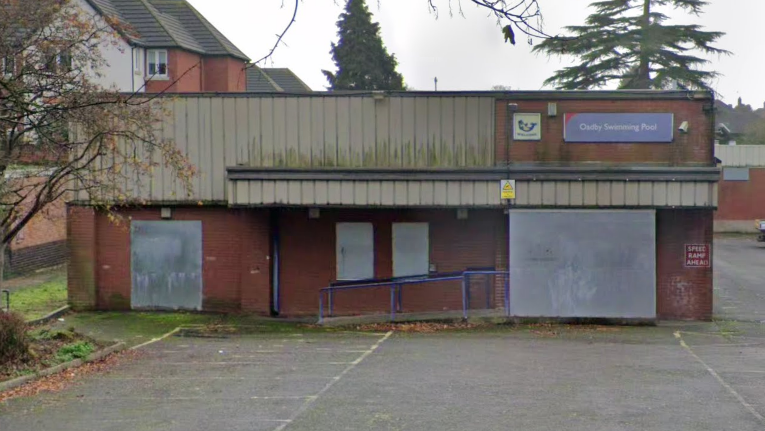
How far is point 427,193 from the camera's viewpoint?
21547 mm

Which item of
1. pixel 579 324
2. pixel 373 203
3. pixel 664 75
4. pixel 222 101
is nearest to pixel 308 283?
pixel 373 203

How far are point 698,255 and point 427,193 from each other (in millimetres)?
6521

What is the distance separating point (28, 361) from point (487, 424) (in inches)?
317

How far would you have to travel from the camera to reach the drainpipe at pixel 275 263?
2322cm

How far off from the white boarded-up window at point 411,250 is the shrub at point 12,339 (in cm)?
996

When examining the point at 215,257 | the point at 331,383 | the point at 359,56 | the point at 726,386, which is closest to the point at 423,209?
the point at 215,257

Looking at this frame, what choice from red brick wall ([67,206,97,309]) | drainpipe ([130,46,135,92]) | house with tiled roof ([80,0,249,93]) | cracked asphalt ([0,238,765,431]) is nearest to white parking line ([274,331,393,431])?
cracked asphalt ([0,238,765,431])

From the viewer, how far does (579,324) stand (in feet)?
70.9

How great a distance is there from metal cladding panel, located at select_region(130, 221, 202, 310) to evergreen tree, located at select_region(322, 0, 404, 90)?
1464 inches

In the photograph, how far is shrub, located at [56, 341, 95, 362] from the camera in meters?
15.8

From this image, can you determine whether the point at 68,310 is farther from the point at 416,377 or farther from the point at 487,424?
the point at 487,424

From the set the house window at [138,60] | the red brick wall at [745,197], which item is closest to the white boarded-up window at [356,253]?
the house window at [138,60]

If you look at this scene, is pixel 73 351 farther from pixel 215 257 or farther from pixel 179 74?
pixel 179 74

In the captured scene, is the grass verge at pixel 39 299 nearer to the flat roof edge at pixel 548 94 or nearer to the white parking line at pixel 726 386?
the flat roof edge at pixel 548 94
